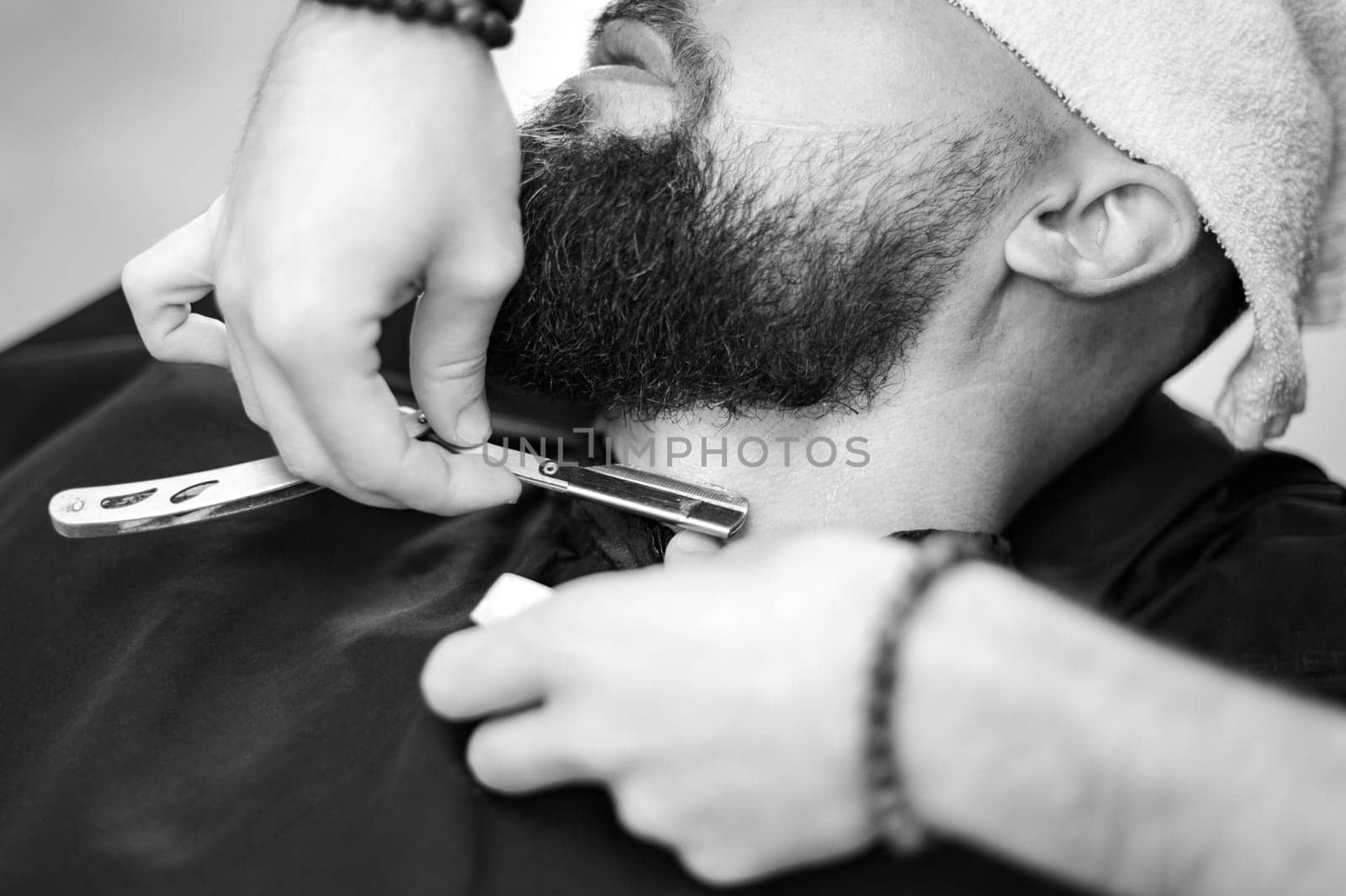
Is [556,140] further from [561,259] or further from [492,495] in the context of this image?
[492,495]

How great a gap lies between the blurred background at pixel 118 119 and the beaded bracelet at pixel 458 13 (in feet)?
Answer: 4.54

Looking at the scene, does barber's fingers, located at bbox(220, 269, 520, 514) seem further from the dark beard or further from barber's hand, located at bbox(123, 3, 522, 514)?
the dark beard

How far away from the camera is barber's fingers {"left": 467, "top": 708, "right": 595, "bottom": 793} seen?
0.68 meters

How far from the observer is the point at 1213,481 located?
4.15 ft

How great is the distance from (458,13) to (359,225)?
0.16 metres

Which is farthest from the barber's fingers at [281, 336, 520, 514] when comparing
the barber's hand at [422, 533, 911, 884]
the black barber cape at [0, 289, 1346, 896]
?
the barber's hand at [422, 533, 911, 884]

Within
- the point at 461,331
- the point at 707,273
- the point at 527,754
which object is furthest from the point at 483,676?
the point at 707,273

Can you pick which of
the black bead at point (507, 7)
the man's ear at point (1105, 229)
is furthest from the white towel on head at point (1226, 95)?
the black bead at point (507, 7)

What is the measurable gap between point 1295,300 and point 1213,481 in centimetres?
22

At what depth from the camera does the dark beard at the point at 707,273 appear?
39.2 inches

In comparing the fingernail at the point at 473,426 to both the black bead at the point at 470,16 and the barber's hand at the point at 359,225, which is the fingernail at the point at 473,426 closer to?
the barber's hand at the point at 359,225

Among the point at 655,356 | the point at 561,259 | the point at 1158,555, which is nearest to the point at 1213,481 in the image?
the point at 1158,555

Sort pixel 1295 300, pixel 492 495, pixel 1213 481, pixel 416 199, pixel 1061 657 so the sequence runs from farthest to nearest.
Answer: pixel 1213 481, pixel 1295 300, pixel 492 495, pixel 416 199, pixel 1061 657

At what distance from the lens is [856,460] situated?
1.07 metres
